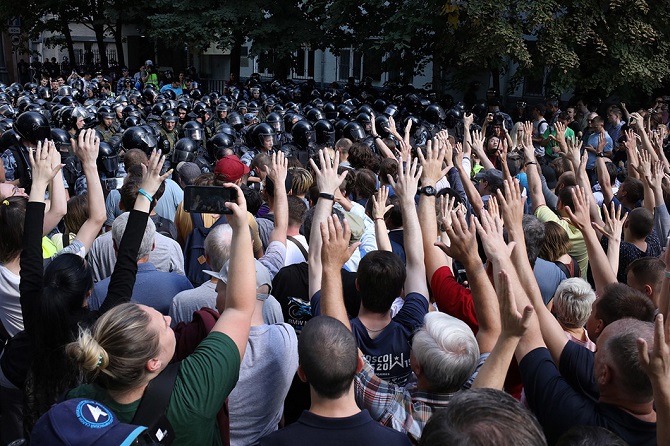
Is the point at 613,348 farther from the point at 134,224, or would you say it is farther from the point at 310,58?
the point at 310,58

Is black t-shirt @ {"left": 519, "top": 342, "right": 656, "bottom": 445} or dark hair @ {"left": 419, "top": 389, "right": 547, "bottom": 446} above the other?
dark hair @ {"left": 419, "top": 389, "right": 547, "bottom": 446}

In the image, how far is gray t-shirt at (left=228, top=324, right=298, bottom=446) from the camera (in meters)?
2.83

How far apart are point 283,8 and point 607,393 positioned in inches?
1028

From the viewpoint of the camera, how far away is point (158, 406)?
2262 millimetres

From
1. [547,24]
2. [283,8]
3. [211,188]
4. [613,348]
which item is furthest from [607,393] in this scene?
[283,8]

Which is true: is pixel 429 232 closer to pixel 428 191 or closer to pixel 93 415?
pixel 428 191

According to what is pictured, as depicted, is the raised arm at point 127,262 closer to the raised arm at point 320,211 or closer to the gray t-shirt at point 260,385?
the gray t-shirt at point 260,385

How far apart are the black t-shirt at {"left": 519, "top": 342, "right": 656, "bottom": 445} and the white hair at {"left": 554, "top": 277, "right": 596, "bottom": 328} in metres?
0.79

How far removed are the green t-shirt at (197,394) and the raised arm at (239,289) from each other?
121 millimetres

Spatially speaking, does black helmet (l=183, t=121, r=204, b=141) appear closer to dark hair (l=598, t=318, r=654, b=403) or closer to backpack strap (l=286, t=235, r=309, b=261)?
backpack strap (l=286, t=235, r=309, b=261)

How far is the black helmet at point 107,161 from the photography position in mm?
8430

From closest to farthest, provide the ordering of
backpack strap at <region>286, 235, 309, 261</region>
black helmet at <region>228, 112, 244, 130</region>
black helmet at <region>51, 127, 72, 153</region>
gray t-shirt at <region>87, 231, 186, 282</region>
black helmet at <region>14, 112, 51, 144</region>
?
gray t-shirt at <region>87, 231, 186, 282</region>
backpack strap at <region>286, 235, 309, 261</region>
black helmet at <region>14, 112, 51, 144</region>
black helmet at <region>51, 127, 72, 153</region>
black helmet at <region>228, 112, 244, 130</region>

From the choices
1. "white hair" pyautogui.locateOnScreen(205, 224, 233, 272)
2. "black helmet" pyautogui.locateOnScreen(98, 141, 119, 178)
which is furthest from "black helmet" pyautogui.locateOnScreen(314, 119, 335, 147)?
"white hair" pyautogui.locateOnScreen(205, 224, 233, 272)

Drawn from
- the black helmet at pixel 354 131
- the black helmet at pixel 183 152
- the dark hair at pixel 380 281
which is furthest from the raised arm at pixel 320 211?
the black helmet at pixel 354 131
